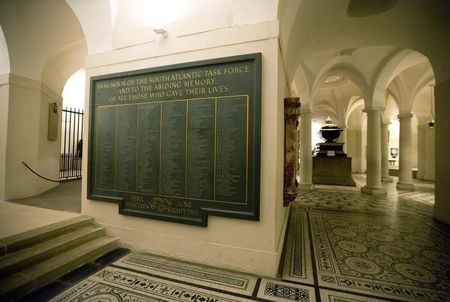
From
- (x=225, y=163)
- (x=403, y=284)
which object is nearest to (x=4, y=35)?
(x=225, y=163)

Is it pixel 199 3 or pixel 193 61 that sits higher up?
pixel 199 3

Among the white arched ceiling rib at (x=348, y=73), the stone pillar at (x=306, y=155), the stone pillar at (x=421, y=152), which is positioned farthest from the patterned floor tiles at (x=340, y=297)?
the stone pillar at (x=421, y=152)

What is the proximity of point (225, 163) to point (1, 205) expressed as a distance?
16.8 ft

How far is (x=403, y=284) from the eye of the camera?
8.16 ft

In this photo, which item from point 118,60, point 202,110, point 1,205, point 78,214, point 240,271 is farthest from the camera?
point 1,205

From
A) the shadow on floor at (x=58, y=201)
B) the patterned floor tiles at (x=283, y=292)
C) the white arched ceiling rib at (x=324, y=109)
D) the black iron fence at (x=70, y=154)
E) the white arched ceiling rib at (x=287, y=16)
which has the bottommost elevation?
the patterned floor tiles at (x=283, y=292)

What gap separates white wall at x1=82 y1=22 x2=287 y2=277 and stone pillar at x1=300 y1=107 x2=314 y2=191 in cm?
666

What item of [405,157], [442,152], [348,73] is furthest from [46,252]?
[405,157]

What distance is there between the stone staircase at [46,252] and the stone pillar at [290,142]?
2.98m

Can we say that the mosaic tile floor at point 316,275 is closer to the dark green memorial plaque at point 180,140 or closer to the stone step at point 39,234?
the dark green memorial plaque at point 180,140

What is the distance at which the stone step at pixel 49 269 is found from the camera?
2.19m

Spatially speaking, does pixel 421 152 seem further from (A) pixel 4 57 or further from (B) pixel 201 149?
(A) pixel 4 57

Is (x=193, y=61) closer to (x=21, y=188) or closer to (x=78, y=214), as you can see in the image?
(x=78, y=214)

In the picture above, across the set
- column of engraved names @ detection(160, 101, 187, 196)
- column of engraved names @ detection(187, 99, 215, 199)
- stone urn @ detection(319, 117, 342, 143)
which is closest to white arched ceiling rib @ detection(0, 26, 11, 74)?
column of engraved names @ detection(160, 101, 187, 196)
